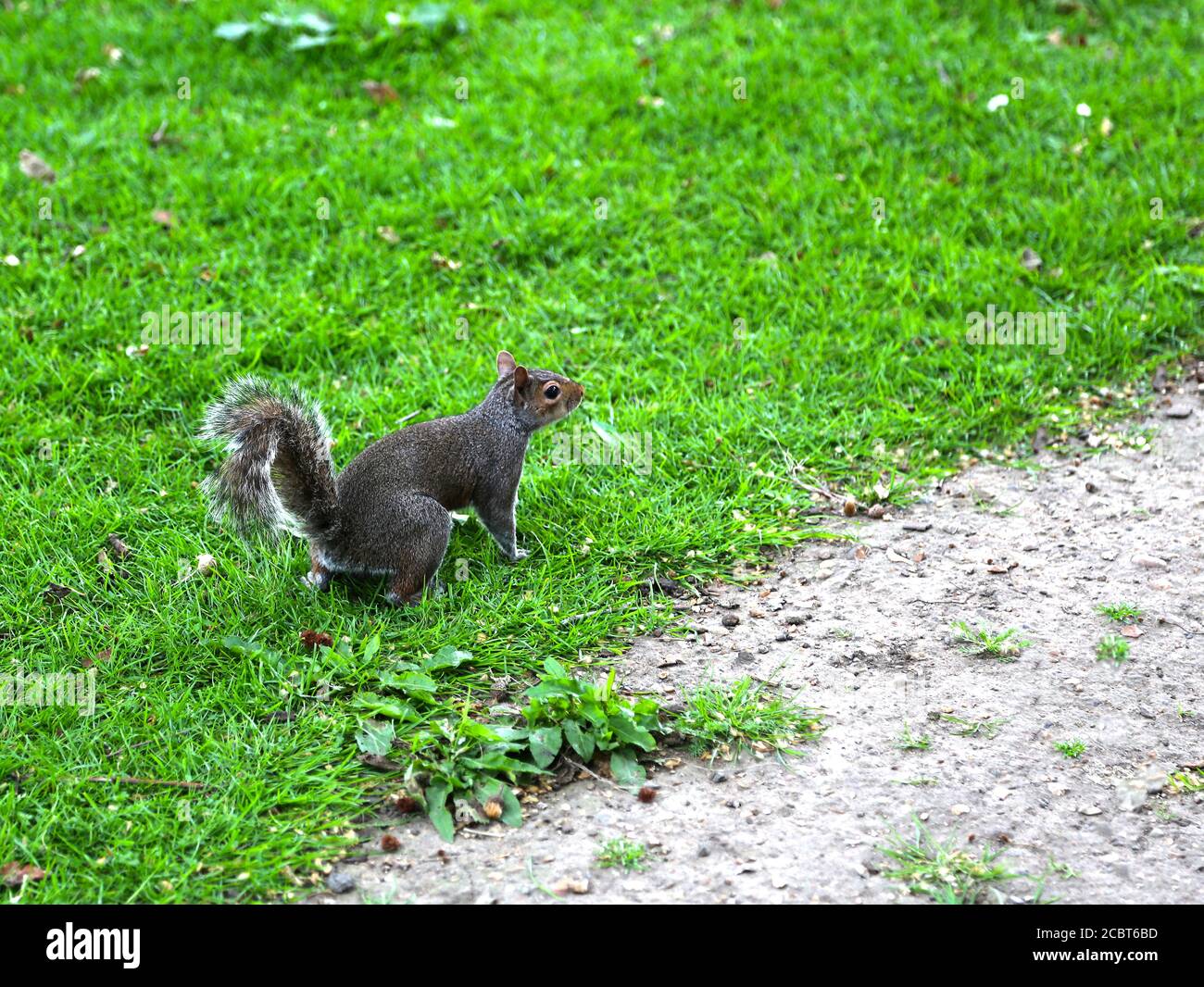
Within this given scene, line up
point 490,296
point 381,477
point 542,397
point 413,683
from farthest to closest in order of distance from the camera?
point 490,296
point 542,397
point 381,477
point 413,683

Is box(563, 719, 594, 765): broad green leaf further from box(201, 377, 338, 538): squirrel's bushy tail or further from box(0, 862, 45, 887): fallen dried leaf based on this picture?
box(0, 862, 45, 887): fallen dried leaf

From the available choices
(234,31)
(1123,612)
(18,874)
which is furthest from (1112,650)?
(234,31)

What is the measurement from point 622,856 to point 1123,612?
5.67ft

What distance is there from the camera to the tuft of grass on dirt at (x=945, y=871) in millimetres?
2537

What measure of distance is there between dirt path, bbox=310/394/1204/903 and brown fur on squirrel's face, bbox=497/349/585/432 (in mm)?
770

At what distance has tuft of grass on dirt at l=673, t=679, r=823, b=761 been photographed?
9.88 feet

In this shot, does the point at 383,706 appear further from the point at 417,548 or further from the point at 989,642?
the point at 989,642

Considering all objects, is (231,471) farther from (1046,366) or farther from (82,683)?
(1046,366)

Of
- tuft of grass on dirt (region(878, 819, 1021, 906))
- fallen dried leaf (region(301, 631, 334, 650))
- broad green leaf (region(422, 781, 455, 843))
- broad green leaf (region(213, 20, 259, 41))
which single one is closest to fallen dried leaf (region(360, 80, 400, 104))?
broad green leaf (region(213, 20, 259, 41))

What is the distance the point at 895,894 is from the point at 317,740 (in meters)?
1.42

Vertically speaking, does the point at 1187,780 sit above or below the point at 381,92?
below

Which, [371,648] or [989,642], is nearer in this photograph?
[371,648]

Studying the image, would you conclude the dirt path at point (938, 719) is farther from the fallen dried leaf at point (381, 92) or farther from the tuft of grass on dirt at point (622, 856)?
the fallen dried leaf at point (381, 92)

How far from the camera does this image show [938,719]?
3088 millimetres
